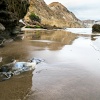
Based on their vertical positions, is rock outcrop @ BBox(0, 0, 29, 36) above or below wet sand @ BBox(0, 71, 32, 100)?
above

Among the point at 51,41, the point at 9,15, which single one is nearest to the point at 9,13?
the point at 9,15

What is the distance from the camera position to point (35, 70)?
9.06 meters

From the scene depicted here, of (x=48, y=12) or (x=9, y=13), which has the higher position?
(x=48, y=12)

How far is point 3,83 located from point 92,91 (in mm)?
2783

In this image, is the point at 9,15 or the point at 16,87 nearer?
the point at 16,87

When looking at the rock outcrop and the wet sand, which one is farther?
the rock outcrop

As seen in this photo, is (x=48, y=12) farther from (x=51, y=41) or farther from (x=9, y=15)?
(x=9, y=15)

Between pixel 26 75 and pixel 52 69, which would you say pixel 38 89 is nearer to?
pixel 26 75

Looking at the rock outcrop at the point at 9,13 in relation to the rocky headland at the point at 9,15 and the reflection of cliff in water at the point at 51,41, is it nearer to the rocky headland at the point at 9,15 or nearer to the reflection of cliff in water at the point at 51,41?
the rocky headland at the point at 9,15

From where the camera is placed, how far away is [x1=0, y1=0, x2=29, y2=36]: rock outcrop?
1584 cm

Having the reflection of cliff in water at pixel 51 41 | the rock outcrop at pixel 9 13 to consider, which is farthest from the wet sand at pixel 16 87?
the reflection of cliff in water at pixel 51 41

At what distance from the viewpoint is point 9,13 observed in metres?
17.0

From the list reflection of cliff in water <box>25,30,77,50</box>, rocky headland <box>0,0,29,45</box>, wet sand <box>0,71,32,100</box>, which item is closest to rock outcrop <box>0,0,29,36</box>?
rocky headland <box>0,0,29,45</box>

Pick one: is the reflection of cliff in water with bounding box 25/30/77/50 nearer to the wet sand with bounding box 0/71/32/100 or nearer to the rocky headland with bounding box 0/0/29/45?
the rocky headland with bounding box 0/0/29/45
